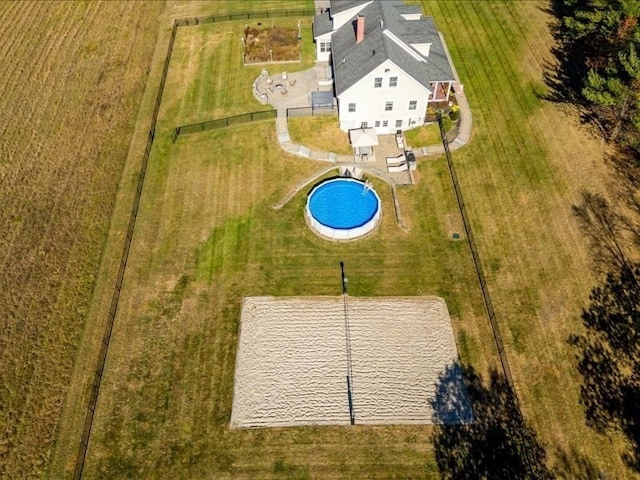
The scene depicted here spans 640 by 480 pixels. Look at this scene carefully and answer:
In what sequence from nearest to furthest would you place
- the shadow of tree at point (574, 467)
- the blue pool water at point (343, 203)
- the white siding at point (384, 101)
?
the shadow of tree at point (574, 467) < the blue pool water at point (343, 203) < the white siding at point (384, 101)

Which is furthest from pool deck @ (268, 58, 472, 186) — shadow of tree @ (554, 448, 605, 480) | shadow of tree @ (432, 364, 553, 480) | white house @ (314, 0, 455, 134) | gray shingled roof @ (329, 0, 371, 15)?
shadow of tree @ (554, 448, 605, 480)

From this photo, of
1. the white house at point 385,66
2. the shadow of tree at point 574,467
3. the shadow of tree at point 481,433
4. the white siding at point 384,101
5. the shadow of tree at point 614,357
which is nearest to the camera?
the shadow of tree at point 574,467

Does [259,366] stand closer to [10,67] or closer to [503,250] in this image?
[503,250]

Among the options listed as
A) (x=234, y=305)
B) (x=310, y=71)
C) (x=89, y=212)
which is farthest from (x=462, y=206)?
(x=89, y=212)

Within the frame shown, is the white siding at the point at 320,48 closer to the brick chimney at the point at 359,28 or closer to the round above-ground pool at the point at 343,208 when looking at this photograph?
the brick chimney at the point at 359,28

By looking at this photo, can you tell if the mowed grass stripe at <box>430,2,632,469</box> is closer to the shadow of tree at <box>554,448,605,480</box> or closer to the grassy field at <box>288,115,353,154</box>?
the shadow of tree at <box>554,448,605,480</box>

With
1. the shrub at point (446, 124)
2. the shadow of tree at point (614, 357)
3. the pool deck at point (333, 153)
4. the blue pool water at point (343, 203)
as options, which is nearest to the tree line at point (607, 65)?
the pool deck at point (333, 153)
